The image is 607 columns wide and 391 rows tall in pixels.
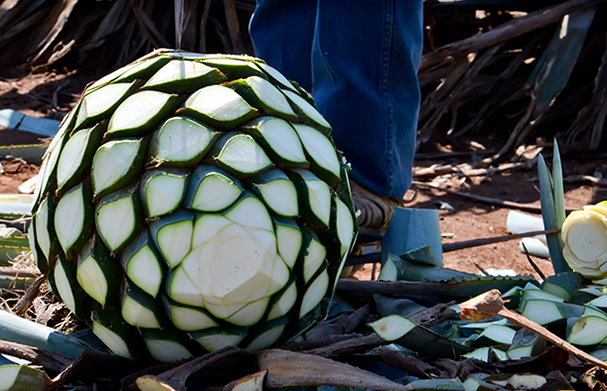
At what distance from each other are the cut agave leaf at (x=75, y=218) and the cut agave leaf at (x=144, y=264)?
0.07 meters

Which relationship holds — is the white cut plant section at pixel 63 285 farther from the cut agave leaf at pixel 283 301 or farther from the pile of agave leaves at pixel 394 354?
the cut agave leaf at pixel 283 301

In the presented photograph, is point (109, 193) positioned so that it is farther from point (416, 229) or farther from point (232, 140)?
point (416, 229)

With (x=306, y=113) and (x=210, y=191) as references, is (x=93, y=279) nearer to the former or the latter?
(x=210, y=191)

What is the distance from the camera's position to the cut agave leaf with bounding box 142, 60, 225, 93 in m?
0.72

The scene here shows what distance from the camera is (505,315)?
2.13 ft

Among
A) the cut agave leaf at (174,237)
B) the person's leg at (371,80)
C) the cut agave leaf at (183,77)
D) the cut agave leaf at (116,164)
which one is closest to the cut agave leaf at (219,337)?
the cut agave leaf at (174,237)

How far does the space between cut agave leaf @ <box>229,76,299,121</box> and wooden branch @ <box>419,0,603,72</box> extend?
9.73 feet

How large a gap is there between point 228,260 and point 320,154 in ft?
0.68

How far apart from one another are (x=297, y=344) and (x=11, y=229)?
2.73 feet

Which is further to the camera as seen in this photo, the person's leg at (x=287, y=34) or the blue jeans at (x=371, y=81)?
the person's leg at (x=287, y=34)

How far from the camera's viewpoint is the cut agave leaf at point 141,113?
2.26 feet

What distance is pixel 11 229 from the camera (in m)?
1.25

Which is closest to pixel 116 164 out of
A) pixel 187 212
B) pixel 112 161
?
pixel 112 161

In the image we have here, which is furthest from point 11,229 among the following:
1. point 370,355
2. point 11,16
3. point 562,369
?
point 11,16
